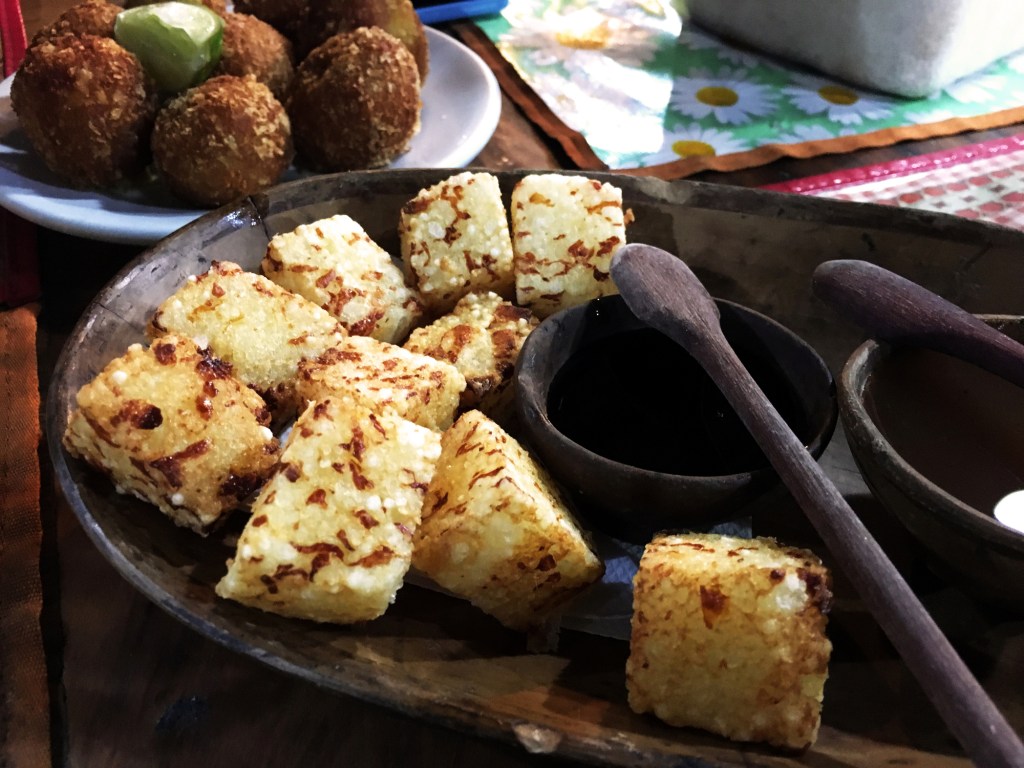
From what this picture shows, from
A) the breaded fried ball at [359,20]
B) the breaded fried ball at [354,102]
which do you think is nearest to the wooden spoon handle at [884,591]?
the breaded fried ball at [354,102]

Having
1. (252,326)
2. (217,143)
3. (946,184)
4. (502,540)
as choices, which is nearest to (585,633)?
(502,540)

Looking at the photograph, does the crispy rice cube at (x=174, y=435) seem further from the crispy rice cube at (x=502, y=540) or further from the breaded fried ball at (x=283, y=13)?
the breaded fried ball at (x=283, y=13)

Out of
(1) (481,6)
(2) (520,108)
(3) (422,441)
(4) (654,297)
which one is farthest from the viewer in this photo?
(1) (481,6)

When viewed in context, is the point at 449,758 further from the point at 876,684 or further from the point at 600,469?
the point at 876,684

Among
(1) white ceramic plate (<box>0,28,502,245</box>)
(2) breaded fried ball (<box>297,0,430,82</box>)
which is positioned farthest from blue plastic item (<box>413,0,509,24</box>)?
(2) breaded fried ball (<box>297,0,430,82</box>)

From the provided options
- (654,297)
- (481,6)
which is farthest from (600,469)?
(481,6)

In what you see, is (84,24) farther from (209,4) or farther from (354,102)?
(354,102)
